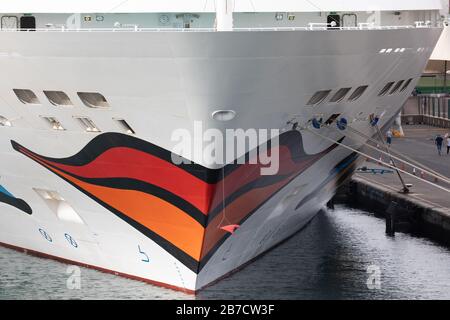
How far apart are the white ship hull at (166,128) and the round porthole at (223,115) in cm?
9

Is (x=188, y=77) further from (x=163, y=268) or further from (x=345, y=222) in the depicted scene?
(x=345, y=222)

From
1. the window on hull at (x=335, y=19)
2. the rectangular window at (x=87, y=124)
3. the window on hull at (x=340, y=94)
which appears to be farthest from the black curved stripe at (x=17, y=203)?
the window on hull at (x=335, y=19)

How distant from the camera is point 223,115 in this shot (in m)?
21.2

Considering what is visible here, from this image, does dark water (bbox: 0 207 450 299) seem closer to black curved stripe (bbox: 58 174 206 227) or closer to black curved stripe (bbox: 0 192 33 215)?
black curved stripe (bbox: 0 192 33 215)

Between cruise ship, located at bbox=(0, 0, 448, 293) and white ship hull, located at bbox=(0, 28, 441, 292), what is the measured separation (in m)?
0.03

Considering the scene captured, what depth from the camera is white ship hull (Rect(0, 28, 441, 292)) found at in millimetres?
20828

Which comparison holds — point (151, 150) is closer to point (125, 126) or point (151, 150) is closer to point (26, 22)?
point (125, 126)

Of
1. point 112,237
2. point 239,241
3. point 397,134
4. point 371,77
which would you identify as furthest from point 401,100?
point 397,134

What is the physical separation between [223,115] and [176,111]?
80 centimetres

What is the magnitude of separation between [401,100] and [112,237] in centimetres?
826

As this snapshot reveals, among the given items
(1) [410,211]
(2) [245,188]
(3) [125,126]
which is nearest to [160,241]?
(2) [245,188]

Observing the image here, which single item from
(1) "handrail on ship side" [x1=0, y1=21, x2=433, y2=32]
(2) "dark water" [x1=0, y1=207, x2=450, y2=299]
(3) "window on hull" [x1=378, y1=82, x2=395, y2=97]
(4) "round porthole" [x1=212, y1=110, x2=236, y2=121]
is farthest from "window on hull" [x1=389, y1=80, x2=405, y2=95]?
(4) "round porthole" [x1=212, y1=110, x2=236, y2=121]

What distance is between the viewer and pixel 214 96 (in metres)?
20.8

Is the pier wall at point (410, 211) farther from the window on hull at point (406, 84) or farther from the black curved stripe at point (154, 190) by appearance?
the black curved stripe at point (154, 190)
